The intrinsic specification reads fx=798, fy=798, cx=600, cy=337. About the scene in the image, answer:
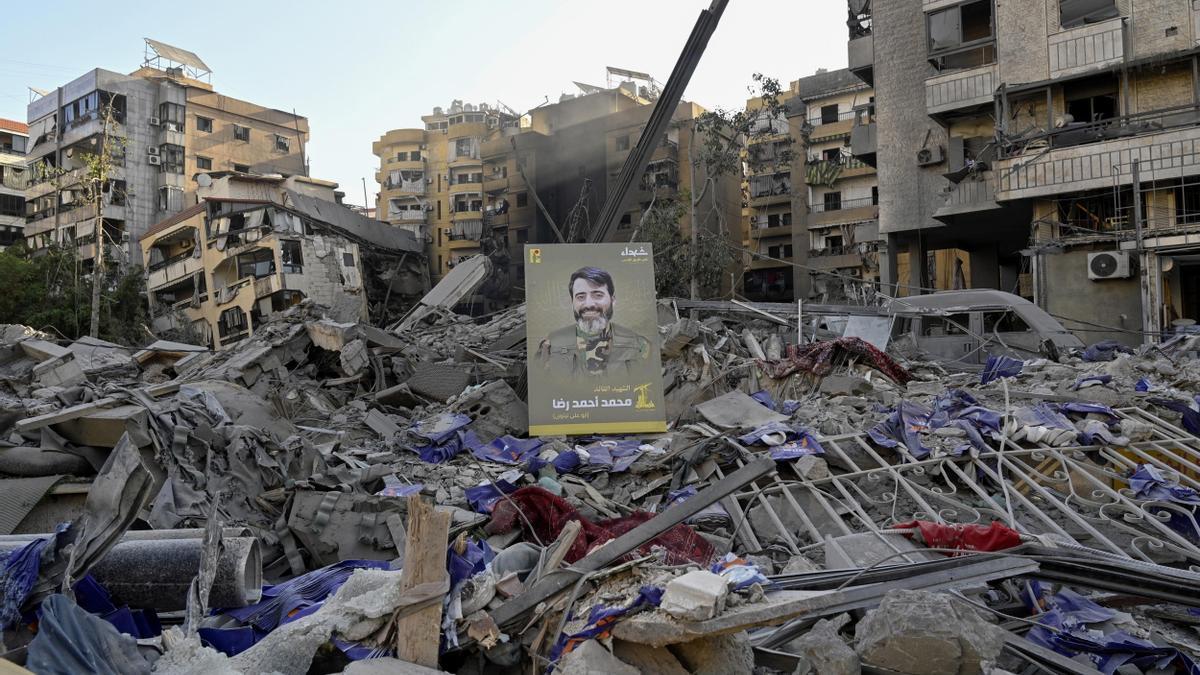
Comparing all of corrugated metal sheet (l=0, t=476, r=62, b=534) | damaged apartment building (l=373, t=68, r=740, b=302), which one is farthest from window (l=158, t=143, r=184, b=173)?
corrugated metal sheet (l=0, t=476, r=62, b=534)

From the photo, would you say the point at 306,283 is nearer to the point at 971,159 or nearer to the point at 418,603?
the point at 971,159

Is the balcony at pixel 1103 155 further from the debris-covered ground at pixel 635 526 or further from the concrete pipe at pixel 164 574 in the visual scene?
the concrete pipe at pixel 164 574

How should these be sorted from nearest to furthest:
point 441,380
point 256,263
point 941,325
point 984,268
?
point 441,380 → point 941,325 → point 984,268 → point 256,263

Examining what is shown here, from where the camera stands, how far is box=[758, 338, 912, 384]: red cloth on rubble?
12852mm

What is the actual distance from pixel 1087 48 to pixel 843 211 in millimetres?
15797

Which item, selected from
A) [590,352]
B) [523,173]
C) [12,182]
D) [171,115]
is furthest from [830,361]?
[12,182]

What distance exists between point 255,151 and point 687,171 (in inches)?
895

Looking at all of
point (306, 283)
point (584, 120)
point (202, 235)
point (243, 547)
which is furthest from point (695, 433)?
point (584, 120)

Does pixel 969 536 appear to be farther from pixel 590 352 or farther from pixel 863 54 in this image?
pixel 863 54

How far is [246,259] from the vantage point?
3225cm

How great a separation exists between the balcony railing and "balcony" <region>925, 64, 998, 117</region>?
477 inches

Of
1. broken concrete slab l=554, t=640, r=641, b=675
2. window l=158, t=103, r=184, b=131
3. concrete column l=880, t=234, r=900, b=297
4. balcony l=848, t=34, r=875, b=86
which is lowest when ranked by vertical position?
broken concrete slab l=554, t=640, r=641, b=675

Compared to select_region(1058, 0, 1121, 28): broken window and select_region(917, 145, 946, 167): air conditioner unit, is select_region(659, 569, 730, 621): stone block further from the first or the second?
select_region(917, 145, 946, 167): air conditioner unit

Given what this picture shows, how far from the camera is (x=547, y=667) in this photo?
3.84m
